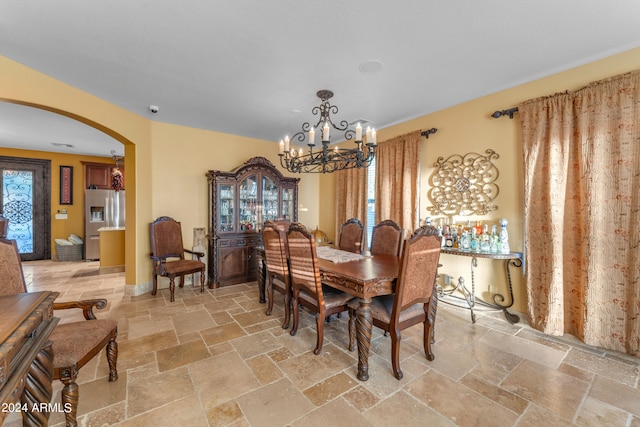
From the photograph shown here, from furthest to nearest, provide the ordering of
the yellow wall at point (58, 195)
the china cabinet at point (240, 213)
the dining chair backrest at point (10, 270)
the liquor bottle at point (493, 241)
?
the yellow wall at point (58, 195) < the china cabinet at point (240, 213) < the liquor bottle at point (493, 241) < the dining chair backrest at point (10, 270)

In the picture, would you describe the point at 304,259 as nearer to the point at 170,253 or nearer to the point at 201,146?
the point at 170,253

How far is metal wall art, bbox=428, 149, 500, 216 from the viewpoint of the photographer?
3150 millimetres

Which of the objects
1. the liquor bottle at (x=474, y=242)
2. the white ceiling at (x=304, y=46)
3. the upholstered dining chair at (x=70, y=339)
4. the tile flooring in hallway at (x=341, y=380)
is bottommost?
the tile flooring in hallway at (x=341, y=380)

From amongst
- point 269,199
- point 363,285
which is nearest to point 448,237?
point 363,285

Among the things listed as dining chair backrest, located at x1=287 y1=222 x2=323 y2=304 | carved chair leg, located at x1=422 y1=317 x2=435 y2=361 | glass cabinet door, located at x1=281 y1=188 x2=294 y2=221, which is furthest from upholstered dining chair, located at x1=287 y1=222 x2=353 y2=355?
glass cabinet door, located at x1=281 y1=188 x2=294 y2=221

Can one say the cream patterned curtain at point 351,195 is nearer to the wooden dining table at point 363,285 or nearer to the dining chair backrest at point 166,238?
the wooden dining table at point 363,285

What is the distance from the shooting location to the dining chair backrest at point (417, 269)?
1.88 m

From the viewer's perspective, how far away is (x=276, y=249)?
8.93 ft

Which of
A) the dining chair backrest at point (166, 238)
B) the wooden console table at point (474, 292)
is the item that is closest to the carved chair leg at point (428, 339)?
the wooden console table at point (474, 292)

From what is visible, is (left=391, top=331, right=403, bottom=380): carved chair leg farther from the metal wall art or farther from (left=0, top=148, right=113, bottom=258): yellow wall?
(left=0, top=148, right=113, bottom=258): yellow wall

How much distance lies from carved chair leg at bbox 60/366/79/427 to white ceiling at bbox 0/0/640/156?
7.27 ft

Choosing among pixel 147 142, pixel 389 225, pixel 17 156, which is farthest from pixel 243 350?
pixel 17 156

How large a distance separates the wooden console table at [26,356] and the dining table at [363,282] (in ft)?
5.46

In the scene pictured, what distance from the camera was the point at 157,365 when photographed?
2.10 metres
